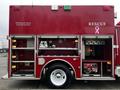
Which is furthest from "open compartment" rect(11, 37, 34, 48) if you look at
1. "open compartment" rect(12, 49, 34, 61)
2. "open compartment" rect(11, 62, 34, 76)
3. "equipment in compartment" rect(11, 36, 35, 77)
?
"open compartment" rect(11, 62, 34, 76)

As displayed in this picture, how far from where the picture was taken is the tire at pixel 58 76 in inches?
400

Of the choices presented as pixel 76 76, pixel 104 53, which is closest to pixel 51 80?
pixel 76 76

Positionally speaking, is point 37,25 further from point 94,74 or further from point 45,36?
point 94,74

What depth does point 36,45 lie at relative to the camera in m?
10.3

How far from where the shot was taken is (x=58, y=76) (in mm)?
10195

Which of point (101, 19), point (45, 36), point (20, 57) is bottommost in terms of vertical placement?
point (20, 57)

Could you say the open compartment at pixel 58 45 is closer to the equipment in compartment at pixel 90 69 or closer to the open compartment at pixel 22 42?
the open compartment at pixel 22 42

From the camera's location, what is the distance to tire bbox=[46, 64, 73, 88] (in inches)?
400

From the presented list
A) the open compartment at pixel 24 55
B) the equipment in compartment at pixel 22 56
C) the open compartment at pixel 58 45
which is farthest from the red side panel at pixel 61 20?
the open compartment at pixel 24 55

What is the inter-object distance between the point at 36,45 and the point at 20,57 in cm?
108

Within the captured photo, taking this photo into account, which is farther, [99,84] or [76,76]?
[99,84]

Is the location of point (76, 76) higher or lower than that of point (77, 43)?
lower

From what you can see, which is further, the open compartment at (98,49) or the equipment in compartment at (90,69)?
the open compartment at (98,49)

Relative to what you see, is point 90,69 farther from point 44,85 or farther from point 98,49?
point 44,85
